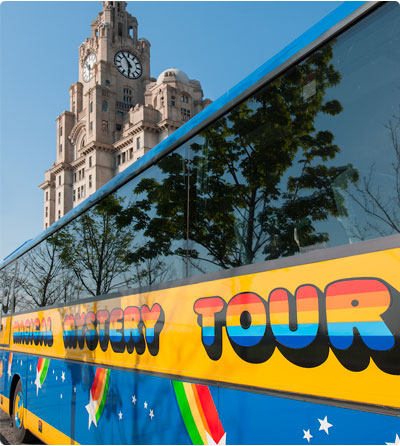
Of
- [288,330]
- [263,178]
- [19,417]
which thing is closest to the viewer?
[288,330]

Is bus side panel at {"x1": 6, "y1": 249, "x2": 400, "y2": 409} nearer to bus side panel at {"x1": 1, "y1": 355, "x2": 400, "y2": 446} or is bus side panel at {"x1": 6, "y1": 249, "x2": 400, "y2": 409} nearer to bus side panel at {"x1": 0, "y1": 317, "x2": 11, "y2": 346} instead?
bus side panel at {"x1": 1, "y1": 355, "x2": 400, "y2": 446}

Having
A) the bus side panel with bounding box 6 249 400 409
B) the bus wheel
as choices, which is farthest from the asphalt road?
the bus side panel with bounding box 6 249 400 409

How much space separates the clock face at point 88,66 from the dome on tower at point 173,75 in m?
13.0

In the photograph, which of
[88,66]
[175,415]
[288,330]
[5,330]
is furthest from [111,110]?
[288,330]

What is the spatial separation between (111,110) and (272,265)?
67.1 m

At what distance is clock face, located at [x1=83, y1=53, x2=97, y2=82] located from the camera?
7269 cm

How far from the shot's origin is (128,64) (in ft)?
239

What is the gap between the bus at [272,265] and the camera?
206cm

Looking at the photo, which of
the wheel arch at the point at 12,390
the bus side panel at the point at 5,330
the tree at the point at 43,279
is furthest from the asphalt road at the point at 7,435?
the tree at the point at 43,279

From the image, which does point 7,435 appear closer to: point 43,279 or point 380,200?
point 43,279

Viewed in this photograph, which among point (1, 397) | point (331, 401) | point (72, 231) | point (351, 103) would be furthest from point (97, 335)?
point (1, 397)

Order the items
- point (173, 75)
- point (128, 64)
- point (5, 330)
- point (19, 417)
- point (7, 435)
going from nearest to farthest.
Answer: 1. point (19, 417)
2. point (7, 435)
3. point (5, 330)
4. point (173, 75)
5. point (128, 64)

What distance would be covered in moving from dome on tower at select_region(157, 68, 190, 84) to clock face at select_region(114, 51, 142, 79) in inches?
292

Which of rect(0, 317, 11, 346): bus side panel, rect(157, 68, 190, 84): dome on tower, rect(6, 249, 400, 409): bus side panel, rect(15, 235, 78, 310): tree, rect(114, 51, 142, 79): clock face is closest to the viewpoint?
rect(6, 249, 400, 409): bus side panel
